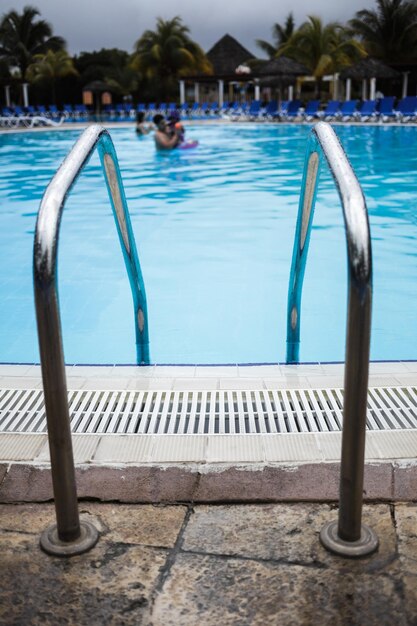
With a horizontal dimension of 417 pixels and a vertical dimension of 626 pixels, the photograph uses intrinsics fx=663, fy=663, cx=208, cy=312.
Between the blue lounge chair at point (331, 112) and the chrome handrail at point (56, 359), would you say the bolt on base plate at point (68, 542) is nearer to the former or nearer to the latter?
the chrome handrail at point (56, 359)

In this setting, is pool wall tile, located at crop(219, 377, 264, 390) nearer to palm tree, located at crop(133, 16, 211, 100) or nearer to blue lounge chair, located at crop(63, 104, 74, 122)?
blue lounge chair, located at crop(63, 104, 74, 122)

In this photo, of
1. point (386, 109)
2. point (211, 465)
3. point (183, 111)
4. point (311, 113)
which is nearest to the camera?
point (211, 465)

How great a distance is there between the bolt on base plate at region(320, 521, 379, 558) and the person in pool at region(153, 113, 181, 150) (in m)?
15.1

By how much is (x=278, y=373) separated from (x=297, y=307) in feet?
1.56

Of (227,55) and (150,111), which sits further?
(227,55)

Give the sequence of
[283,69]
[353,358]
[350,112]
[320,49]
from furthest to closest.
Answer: [320,49] → [283,69] → [350,112] → [353,358]

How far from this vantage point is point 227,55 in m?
53.2

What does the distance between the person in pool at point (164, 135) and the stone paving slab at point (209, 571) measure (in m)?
15.0

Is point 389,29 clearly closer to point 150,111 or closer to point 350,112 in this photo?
point 150,111

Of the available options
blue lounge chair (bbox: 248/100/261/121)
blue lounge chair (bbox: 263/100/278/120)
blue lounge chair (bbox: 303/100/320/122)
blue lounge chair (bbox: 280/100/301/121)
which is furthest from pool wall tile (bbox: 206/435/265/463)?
blue lounge chair (bbox: 248/100/261/121)

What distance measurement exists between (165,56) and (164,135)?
2983cm

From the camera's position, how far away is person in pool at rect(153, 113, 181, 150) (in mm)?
15984

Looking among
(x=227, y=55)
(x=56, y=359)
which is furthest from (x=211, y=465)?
(x=227, y=55)

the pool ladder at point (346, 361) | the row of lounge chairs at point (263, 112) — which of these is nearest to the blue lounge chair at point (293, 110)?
the row of lounge chairs at point (263, 112)
